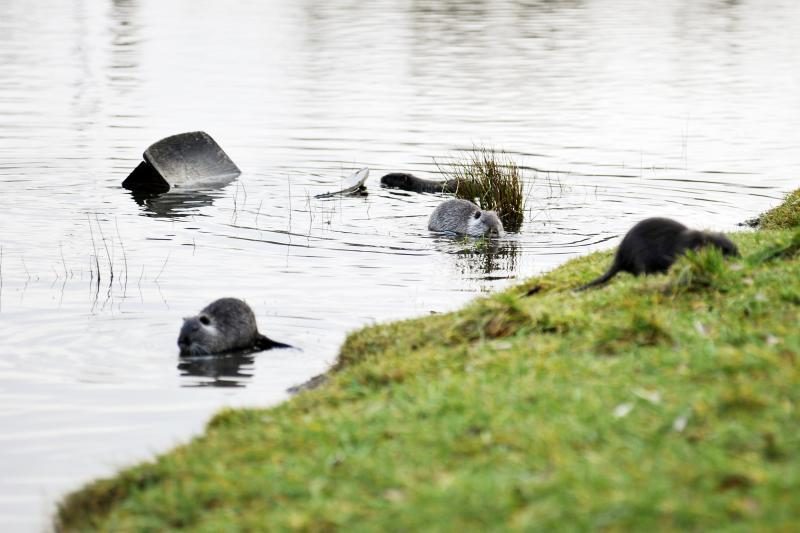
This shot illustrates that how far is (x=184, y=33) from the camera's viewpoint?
48.8m

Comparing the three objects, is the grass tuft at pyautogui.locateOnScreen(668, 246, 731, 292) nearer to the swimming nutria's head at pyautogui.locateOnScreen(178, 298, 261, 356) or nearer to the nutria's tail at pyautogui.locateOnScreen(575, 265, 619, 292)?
the nutria's tail at pyautogui.locateOnScreen(575, 265, 619, 292)

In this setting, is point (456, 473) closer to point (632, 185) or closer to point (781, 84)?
point (632, 185)

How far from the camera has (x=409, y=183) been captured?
61.2 ft

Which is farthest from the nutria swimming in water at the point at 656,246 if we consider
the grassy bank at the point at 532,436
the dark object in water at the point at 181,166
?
the dark object in water at the point at 181,166

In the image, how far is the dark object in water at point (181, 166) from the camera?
18.5 m

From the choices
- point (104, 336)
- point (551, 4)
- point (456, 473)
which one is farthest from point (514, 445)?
point (551, 4)

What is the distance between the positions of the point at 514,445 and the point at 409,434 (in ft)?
1.81

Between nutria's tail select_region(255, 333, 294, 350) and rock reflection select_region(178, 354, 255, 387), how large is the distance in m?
0.24

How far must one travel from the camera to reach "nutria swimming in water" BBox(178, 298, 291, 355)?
941 centimetres

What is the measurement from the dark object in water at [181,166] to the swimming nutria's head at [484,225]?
5.30 meters

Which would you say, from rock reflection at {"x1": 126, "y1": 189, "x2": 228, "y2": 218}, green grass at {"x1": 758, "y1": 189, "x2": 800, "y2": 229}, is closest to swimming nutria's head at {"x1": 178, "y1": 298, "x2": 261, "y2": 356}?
green grass at {"x1": 758, "y1": 189, "x2": 800, "y2": 229}

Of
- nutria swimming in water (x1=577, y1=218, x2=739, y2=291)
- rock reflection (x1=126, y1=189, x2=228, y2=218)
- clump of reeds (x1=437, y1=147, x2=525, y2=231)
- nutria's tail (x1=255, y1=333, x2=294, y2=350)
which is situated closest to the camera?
nutria swimming in water (x1=577, y1=218, x2=739, y2=291)

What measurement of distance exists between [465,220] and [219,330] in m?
6.26

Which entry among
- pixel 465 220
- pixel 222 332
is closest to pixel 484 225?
pixel 465 220
